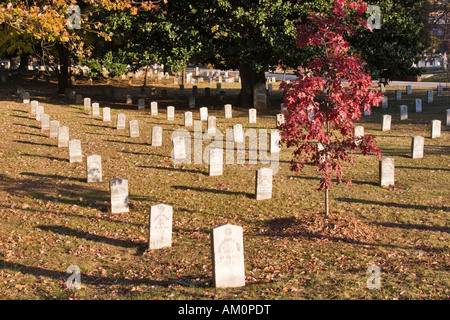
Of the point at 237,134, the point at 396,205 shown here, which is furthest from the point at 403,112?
the point at 396,205

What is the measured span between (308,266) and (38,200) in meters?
6.93

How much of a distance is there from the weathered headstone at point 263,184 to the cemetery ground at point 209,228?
0.24 meters

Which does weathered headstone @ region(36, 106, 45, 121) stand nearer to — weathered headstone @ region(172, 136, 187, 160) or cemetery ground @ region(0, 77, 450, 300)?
cemetery ground @ region(0, 77, 450, 300)

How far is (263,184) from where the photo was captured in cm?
1307

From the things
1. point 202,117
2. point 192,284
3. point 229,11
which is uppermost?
point 229,11

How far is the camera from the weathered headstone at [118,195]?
12055 mm

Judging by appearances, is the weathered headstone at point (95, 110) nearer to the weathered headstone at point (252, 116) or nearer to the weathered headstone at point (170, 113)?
the weathered headstone at point (170, 113)

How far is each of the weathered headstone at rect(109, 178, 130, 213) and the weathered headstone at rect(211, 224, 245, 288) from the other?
14.8 feet

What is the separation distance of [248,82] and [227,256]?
72.1ft

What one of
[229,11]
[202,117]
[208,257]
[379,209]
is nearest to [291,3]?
[229,11]

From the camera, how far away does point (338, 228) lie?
35.1 ft

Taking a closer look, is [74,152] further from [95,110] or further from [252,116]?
[95,110]

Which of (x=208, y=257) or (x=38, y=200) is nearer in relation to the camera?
(x=208, y=257)

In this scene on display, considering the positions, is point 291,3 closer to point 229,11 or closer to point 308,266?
point 229,11
